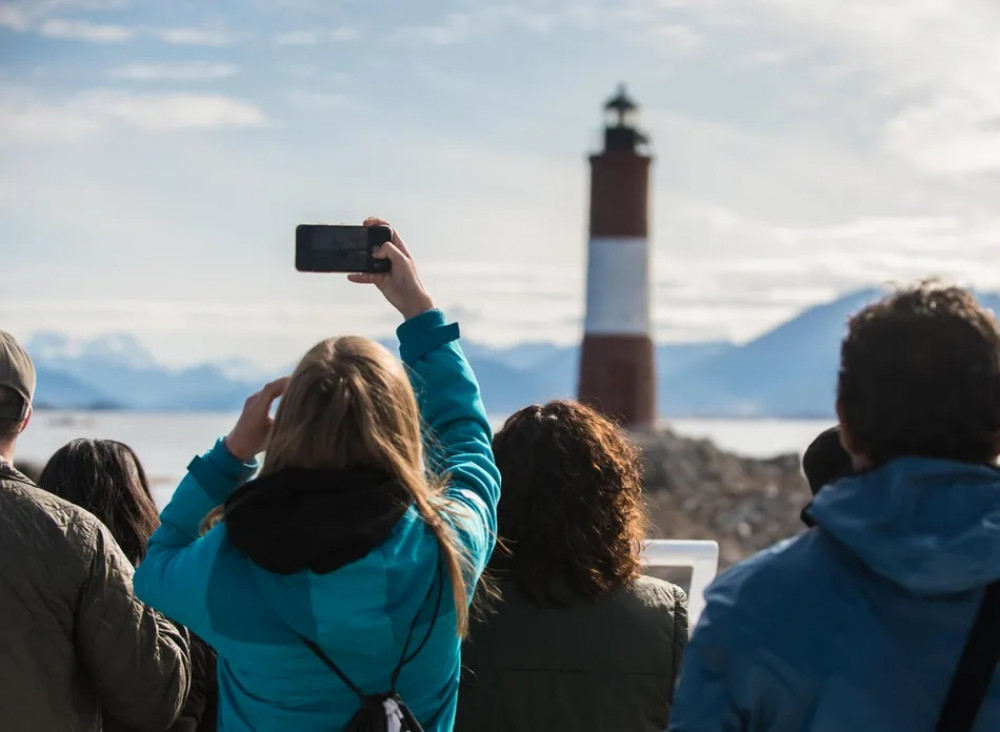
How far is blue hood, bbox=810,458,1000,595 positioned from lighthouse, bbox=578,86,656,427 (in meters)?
21.1

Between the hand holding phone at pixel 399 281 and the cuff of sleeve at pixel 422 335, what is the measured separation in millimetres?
30

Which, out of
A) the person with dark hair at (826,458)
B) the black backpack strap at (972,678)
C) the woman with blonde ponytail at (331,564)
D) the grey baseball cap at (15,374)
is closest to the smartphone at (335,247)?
the woman with blonde ponytail at (331,564)

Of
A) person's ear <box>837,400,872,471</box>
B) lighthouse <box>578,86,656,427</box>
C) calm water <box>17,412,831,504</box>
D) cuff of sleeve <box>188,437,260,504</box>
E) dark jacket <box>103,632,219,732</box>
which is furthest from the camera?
calm water <box>17,412,831,504</box>

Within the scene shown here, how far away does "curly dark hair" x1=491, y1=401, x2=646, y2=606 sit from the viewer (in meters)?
2.28

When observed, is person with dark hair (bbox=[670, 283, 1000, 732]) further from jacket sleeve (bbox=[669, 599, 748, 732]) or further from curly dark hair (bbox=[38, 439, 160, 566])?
curly dark hair (bbox=[38, 439, 160, 566])

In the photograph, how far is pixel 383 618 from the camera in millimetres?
1842

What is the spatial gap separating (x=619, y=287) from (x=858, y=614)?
71.5 feet

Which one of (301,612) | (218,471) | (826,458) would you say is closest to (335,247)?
(218,471)

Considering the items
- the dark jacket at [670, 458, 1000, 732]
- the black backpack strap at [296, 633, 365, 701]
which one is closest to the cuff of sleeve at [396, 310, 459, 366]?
the black backpack strap at [296, 633, 365, 701]

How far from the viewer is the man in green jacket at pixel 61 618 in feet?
7.32

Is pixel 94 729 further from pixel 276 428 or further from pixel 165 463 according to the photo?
pixel 165 463

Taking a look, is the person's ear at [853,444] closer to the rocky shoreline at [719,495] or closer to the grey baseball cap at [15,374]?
the grey baseball cap at [15,374]

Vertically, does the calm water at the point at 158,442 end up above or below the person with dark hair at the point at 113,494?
below

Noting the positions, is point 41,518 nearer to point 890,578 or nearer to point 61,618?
point 61,618
